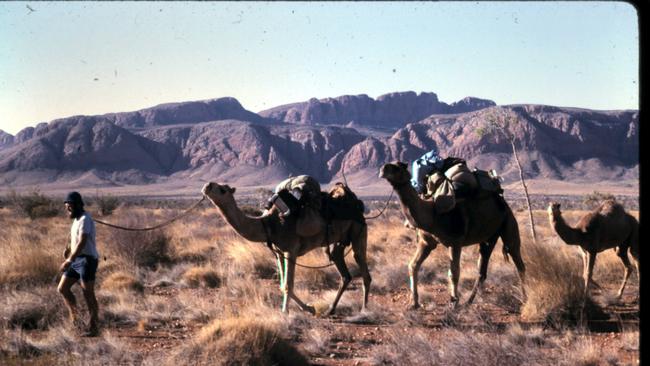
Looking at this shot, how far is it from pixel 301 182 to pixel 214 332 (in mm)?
3931

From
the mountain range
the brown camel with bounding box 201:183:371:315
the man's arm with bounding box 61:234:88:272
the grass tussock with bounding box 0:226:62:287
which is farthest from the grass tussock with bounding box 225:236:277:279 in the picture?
the mountain range

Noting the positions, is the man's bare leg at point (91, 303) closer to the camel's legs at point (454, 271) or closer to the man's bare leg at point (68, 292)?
the man's bare leg at point (68, 292)

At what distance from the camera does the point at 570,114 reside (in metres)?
152

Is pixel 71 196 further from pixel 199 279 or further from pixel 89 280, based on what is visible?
pixel 199 279

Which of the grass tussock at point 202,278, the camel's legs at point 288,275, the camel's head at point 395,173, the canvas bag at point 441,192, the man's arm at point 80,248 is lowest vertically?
the grass tussock at point 202,278

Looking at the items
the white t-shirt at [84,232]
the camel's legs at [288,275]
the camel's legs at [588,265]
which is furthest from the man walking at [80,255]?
the camel's legs at [588,265]

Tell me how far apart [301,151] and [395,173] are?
15335 cm

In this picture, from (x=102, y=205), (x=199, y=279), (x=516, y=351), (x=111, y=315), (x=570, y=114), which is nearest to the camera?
(x=516, y=351)

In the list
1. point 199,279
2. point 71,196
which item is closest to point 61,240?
point 199,279

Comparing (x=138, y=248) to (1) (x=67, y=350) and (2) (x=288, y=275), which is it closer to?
(2) (x=288, y=275)

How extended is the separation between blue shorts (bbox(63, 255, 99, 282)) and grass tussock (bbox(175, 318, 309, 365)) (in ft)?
7.75

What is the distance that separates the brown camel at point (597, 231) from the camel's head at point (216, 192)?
5790 millimetres

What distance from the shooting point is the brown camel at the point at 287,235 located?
10984 millimetres

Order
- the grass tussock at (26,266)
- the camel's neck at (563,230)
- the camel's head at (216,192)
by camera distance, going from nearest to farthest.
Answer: the camel's head at (216,192)
the camel's neck at (563,230)
the grass tussock at (26,266)
